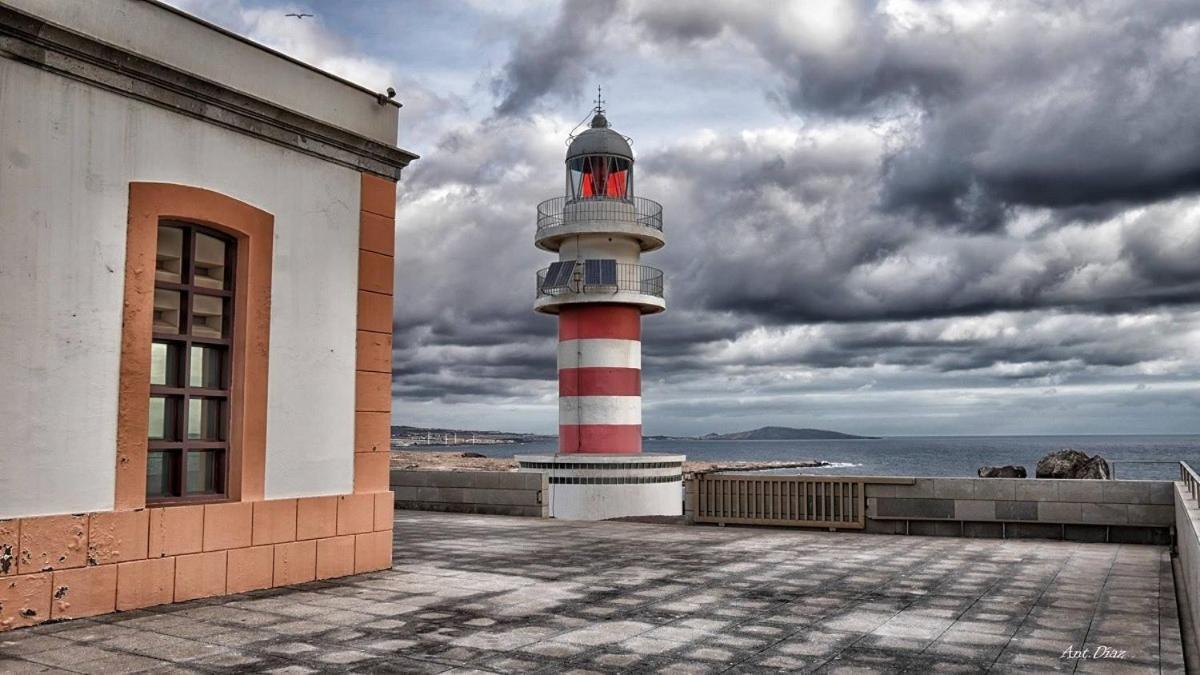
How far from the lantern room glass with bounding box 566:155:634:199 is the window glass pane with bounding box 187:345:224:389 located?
13648mm

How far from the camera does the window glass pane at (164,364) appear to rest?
8172mm

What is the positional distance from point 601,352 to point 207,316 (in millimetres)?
12410

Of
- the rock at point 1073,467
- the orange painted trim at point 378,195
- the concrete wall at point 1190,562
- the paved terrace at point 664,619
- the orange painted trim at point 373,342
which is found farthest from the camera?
the rock at point 1073,467

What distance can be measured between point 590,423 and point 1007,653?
14518mm

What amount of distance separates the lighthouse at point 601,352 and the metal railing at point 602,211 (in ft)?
0.08

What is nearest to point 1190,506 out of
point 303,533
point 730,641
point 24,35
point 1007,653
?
point 1007,653

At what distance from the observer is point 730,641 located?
655cm

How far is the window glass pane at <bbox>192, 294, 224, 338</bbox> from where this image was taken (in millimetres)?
8547

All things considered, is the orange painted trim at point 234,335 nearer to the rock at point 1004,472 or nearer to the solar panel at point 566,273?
the solar panel at point 566,273

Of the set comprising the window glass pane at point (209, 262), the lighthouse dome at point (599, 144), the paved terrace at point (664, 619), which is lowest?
the paved terrace at point (664, 619)

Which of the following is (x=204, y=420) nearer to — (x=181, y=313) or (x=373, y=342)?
(x=181, y=313)

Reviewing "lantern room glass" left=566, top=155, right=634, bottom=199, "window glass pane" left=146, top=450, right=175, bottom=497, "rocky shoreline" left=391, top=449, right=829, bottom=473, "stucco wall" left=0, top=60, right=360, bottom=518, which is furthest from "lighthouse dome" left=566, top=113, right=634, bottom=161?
"rocky shoreline" left=391, top=449, right=829, bottom=473

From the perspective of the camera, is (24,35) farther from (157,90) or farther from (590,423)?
(590,423)

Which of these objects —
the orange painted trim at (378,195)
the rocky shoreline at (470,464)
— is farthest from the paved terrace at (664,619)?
the rocky shoreline at (470,464)
